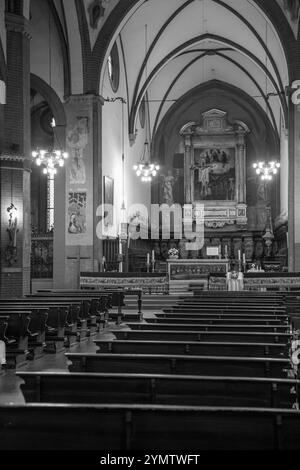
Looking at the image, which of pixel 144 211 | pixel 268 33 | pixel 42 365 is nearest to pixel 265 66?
pixel 268 33

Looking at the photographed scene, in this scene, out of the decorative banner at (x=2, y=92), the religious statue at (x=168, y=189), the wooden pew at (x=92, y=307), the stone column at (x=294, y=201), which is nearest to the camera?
the wooden pew at (x=92, y=307)

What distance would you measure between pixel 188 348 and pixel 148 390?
6.41 ft

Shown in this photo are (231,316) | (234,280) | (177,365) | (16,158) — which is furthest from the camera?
(234,280)

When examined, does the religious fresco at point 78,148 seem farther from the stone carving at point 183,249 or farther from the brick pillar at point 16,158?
the stone carving at point 183,249

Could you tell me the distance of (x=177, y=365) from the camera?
5.54 meters

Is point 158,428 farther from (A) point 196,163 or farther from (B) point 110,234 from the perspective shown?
(A) point 196,163

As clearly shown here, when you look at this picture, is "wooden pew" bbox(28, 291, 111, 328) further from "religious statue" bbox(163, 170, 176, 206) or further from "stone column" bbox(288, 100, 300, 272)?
"religious statue" bbox(163, 170, 176, 206)

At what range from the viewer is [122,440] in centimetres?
358

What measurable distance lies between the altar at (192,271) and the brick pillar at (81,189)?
2810 millimetres

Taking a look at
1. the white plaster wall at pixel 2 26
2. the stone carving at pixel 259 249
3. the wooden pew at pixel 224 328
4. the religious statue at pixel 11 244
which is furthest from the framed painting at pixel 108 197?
the wooden pew at pixel 224 328

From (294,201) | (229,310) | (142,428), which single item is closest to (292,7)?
(294,201)

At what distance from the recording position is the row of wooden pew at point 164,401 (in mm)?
3539

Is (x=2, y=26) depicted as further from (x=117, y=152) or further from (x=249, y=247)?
(x=249, y=247)
